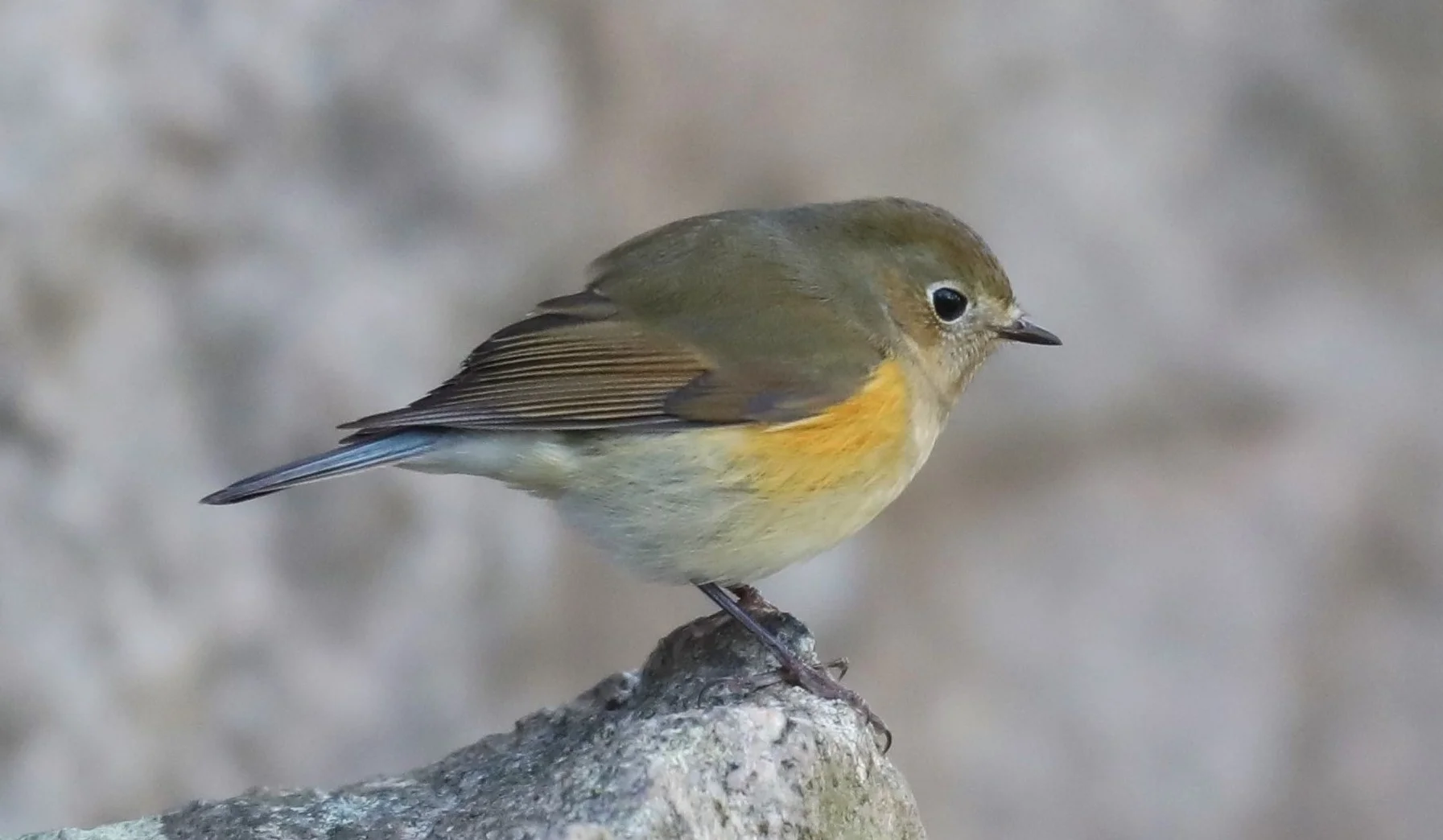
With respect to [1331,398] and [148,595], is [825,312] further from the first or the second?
[1331,398]

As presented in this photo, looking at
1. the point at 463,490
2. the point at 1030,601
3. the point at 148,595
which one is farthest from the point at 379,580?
the point at 1030,601

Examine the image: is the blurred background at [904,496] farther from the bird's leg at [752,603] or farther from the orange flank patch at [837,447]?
the orange flank patch at [837,447]

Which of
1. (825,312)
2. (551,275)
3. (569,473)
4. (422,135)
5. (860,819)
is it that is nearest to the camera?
(860,819)

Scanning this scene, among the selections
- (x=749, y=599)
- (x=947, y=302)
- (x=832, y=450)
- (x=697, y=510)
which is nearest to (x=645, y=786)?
(x=697, y=510)

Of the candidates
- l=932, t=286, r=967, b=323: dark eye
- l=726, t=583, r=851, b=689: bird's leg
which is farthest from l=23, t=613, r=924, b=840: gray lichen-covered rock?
l=932, t=286, r=967, b=323: dark eye

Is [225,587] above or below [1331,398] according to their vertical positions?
below

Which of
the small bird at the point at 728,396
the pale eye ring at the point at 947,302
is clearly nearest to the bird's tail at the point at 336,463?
the small bird at the point at 728,396
